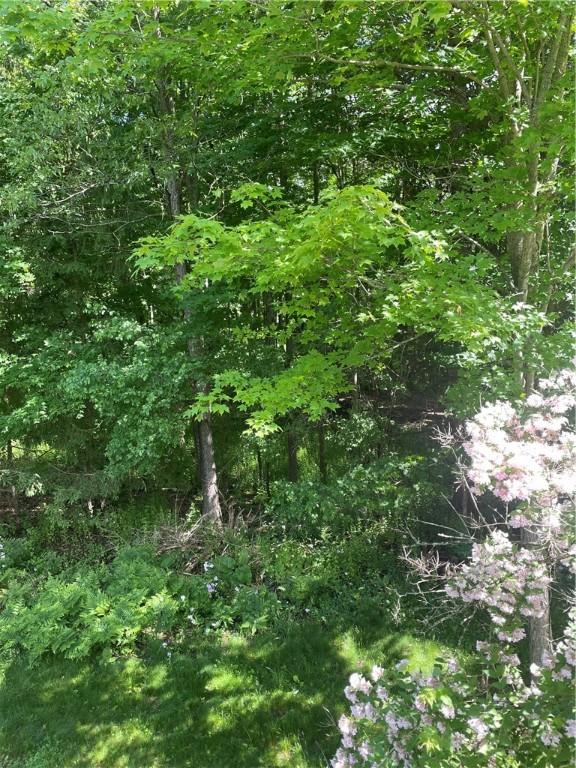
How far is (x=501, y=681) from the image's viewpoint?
7.41ft

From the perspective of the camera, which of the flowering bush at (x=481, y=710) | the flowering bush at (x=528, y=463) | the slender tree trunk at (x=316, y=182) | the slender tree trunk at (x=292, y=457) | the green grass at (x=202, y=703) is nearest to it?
the flowering bush at (x=481, y=710)

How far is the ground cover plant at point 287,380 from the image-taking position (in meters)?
2.78

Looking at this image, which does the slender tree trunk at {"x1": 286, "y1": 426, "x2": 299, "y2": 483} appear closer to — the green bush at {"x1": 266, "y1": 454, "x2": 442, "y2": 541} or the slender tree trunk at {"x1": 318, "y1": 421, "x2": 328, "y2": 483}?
the slender tree trunk at {"x1": 318, "y1": 421, "x2": 328, "y2": 483}

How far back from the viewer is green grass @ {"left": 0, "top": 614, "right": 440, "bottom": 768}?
3646 mm

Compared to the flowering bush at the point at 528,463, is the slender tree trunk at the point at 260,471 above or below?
below

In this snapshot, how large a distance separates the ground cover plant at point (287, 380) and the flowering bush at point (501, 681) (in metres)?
0.02

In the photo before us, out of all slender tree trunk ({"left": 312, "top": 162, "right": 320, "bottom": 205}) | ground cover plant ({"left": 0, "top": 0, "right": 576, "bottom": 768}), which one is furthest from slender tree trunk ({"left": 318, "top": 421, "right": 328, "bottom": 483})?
slender tree trunk ({"left": 312, "top": 162, "right": 320, "bottom": 205})

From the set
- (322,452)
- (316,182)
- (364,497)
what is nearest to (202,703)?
(364,497)

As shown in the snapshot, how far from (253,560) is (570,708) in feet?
13.0

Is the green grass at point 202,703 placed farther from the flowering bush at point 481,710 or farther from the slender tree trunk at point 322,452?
the slender tree trunk at point 322,452

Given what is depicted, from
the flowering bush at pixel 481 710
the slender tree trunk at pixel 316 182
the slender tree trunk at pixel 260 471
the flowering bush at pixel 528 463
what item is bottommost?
the slender tree trunk at pixel 260 471

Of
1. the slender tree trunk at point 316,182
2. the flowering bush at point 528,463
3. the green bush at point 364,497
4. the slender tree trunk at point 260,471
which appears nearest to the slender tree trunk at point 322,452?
the slender tree trunk at point 260,471

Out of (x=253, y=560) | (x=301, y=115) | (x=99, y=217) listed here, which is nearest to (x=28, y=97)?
(x=99, y=217)

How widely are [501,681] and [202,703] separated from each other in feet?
9.10
